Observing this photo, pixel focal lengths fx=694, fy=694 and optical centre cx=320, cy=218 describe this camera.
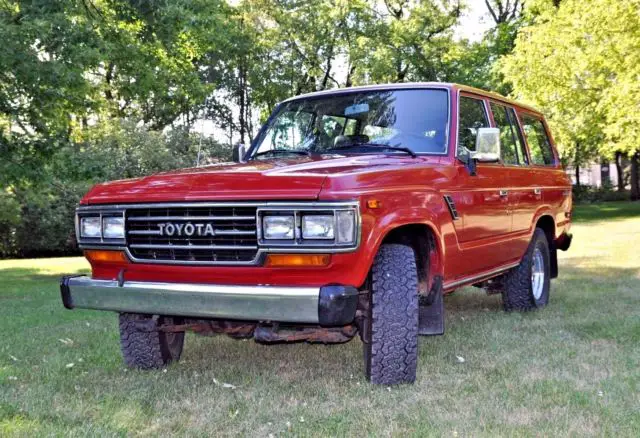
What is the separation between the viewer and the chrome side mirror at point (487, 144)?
15.7 feet

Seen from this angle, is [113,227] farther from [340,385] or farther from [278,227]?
[340,385]

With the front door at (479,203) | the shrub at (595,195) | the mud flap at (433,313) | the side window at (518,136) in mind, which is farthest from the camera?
the shrub at (595,195)

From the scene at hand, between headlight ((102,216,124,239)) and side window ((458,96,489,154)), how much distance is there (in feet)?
7.94

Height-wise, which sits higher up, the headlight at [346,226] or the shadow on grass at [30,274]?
the headlight at [346,226]

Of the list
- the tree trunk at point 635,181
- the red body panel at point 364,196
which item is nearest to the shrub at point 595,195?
the tree trunk at point 635,181

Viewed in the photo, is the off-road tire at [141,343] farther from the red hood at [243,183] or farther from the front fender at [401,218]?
the front fender at [401,218]

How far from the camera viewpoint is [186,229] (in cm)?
389

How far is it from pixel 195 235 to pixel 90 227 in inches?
33.3

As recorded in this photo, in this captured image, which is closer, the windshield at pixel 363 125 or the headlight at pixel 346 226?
the headlight at pixel 346 226

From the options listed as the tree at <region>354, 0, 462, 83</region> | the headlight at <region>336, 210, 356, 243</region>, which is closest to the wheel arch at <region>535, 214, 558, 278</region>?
the headlight at <region>336, 210, 356, 243</region>

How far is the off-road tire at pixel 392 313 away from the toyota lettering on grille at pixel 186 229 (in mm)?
968

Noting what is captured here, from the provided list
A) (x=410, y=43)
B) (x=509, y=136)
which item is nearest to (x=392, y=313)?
(x=509, y=136)

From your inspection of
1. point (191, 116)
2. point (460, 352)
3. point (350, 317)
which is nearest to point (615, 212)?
Result: point (191, 116)

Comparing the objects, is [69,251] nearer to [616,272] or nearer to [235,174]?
[616,272]
